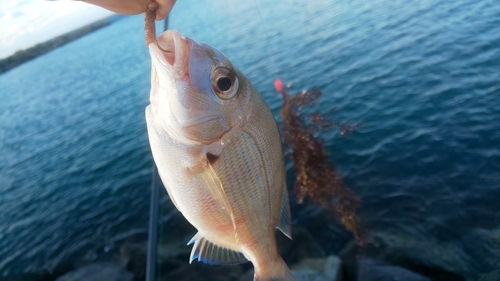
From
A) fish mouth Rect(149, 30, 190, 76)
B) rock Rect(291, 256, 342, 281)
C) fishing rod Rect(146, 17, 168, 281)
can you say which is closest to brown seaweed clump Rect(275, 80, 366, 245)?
rock Rect(291, 256, 342, 281)

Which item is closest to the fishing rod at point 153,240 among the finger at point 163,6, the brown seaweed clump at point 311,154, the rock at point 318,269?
the finger at point 163,6

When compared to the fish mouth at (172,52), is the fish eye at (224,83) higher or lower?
lower

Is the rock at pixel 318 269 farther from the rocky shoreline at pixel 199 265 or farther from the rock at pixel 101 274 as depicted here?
the rock at pixel 101 274

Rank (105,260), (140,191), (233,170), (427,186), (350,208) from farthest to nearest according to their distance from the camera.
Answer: (140,191)
(105,260)
(427,186)
(350,208)
(233,170)

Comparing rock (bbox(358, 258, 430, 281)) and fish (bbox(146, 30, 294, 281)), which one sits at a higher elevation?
fish (bbox(146, 30, 294, 281))

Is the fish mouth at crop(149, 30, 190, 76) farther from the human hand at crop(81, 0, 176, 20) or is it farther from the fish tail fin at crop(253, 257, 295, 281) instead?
the fish tail fin at crop(253, 257, 295, 281)

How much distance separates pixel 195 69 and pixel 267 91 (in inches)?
443

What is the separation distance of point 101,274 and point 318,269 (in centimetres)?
418

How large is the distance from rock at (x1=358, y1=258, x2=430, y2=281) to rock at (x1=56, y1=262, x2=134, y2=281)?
430cm

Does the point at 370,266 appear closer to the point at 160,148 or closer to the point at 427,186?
the point at 427,186

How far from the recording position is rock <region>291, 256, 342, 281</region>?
5.14m

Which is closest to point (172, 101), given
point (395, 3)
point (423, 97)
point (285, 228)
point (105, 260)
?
point (285, 228)

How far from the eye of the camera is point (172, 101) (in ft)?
5.36

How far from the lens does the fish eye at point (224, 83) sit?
168cm
